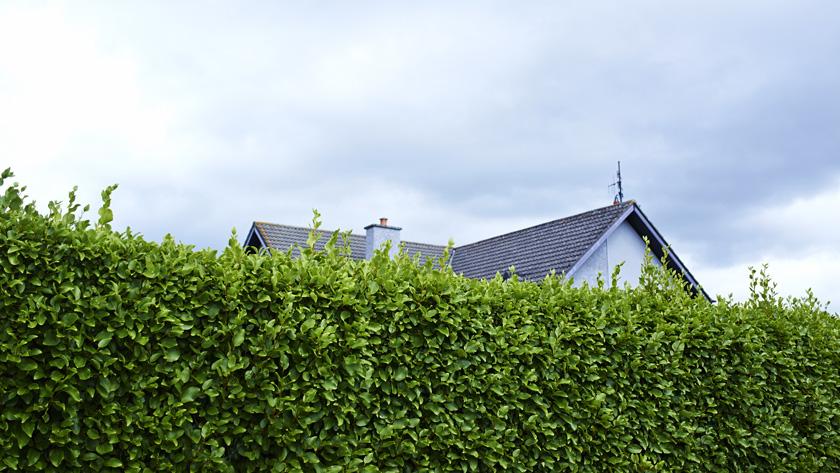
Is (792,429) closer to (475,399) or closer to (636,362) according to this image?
(636,362)

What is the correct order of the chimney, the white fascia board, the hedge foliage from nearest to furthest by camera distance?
1. the hedge foliage
2. the white fascia board
3. the chimney

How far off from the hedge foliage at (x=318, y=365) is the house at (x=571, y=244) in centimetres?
1100

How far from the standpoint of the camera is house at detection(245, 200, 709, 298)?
60.4 ft

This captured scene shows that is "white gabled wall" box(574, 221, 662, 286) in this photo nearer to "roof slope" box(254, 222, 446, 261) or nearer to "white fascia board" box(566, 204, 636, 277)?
"white fascia board" box(566, 204, 636, 277)

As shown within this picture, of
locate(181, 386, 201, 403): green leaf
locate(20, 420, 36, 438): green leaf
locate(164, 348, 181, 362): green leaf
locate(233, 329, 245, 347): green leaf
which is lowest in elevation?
locate(20, 420, 36, 438): green leaf

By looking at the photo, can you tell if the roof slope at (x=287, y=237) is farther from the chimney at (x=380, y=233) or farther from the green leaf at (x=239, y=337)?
the green leaf at (x=239, y=337)

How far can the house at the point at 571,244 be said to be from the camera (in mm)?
18406

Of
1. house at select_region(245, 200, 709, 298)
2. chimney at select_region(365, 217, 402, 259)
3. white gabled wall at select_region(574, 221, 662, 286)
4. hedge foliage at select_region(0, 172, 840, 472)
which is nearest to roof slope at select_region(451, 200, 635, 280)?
house at select_region(245, 200, 709, 298)

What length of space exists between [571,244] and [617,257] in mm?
1391

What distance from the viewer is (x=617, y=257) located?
62.5 feet

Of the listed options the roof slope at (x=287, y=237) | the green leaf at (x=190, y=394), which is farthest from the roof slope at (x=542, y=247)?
the green leaf at (x=190, y=394)

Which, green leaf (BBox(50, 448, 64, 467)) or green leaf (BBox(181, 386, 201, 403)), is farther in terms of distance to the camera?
green leaf (BBox(181, 386, 201, 403))

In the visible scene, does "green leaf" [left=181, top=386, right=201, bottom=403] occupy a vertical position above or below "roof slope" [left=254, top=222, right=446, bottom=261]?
below

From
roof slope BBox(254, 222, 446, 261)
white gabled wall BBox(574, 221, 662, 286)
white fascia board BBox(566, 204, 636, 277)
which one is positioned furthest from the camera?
roof slope BBox(254, 222, 446, 261)
